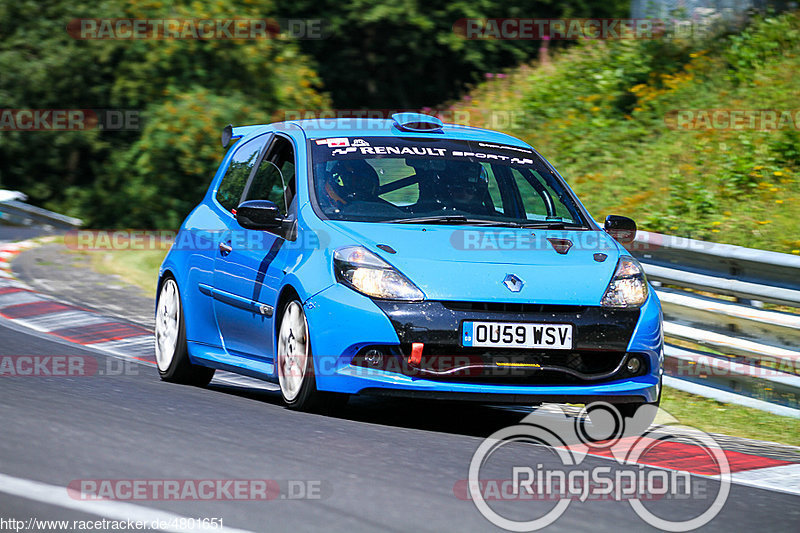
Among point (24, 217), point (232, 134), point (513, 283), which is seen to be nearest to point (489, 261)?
point (513, 283)

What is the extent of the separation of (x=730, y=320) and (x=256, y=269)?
11.3 ft

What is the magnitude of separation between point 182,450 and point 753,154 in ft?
31.0

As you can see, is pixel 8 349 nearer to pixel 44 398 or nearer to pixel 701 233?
pixel 44 398

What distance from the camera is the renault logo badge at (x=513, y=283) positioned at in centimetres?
647

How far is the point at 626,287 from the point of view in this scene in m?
6.81

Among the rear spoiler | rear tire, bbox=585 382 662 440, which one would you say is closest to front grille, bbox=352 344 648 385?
rear tire, bbox=585 382 662 440

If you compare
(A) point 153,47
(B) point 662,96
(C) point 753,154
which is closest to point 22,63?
(A) point 153,47

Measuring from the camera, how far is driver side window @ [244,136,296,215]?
303 inches

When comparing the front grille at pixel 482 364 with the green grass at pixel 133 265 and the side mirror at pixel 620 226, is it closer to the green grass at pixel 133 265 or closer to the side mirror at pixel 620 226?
the side mirror at pixel 620 226

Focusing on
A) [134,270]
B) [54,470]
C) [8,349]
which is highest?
[54,470]

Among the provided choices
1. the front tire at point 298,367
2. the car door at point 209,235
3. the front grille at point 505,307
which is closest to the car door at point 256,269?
the car door at point 209,235

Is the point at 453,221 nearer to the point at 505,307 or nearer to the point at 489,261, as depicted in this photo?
the point at 489,261

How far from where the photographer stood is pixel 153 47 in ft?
85.4

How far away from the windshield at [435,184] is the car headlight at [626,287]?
0.66 meters
